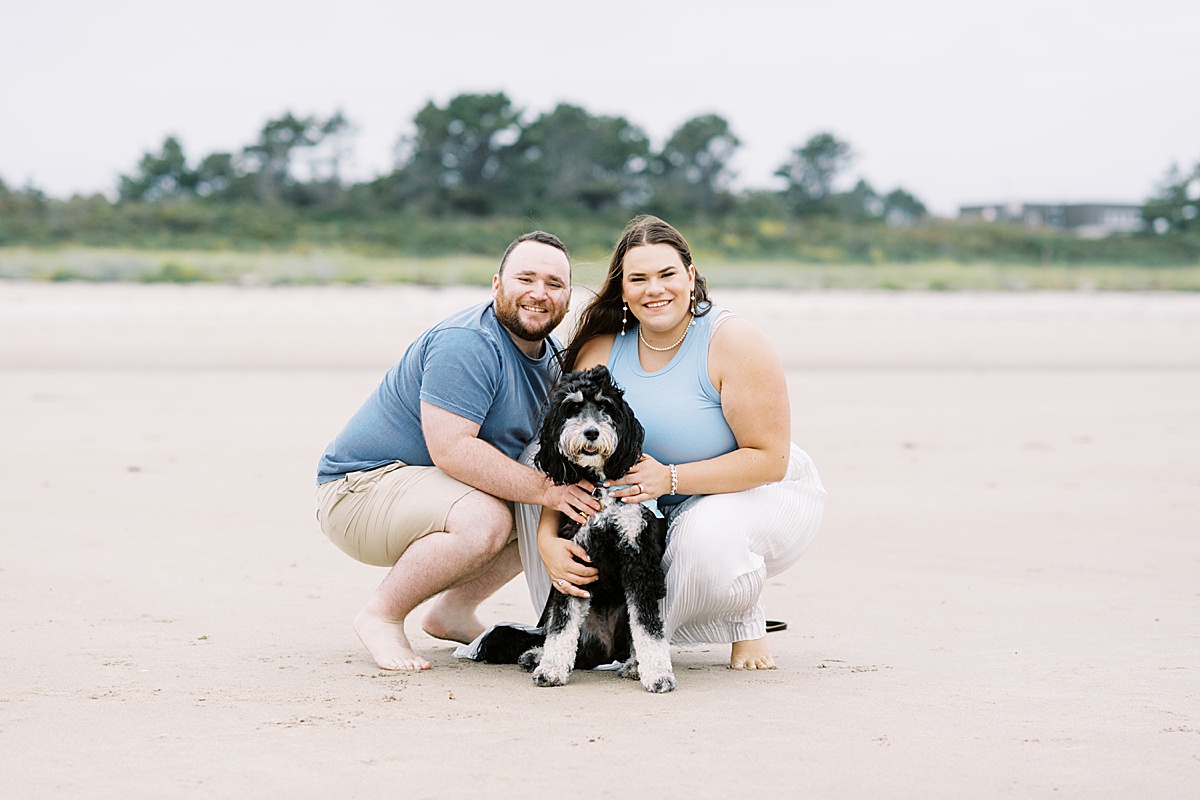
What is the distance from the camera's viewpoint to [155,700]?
12.7ft

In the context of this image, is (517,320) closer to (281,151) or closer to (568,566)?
(568,566)

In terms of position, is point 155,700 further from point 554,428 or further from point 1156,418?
point 1156,418

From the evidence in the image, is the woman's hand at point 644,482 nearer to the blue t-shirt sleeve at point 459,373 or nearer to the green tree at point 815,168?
the blue t-shirt sleeve at point 459,373

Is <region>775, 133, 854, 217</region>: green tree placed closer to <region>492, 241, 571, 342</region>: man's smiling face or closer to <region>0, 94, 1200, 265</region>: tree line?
<region>0, 94, 1200, 265</region>: tree line

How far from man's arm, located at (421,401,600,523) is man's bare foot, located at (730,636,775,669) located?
905 mm

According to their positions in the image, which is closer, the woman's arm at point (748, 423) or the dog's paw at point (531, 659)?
the woman's arm at point (748, 423)

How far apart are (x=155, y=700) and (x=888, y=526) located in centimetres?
449

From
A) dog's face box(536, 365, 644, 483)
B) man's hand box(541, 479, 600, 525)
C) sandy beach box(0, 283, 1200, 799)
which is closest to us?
sandy beach box(0, 283, 1200, 799)

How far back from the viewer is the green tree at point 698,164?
4838 centimetres

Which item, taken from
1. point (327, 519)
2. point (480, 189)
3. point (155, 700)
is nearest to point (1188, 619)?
point (327, 519)

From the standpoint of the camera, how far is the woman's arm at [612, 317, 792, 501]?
4.33 meters

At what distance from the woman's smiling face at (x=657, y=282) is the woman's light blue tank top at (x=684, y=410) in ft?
0.53

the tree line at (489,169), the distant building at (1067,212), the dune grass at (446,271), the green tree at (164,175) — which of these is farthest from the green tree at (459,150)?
the distant building at (1067,212)

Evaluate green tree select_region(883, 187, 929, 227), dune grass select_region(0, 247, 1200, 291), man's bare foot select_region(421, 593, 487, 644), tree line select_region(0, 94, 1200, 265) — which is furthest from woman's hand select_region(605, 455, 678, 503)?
green tree select_region(883, 187, 929, 227)
